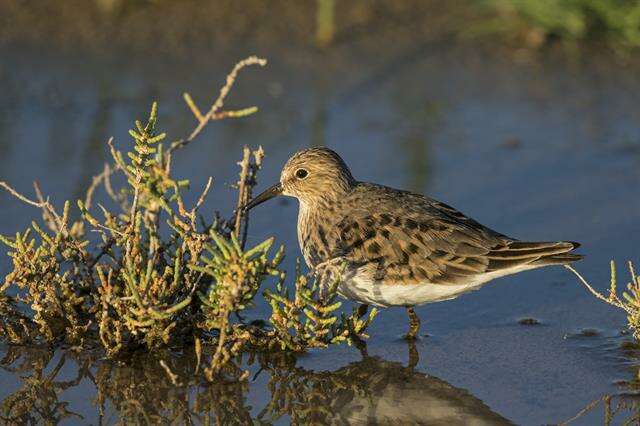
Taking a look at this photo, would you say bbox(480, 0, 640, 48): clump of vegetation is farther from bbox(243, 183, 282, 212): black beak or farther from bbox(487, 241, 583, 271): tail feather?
bbox(487, 241, 583, 271): tail feather

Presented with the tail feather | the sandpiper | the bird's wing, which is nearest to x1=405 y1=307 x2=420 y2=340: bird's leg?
the sandpiper

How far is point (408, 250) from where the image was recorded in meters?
6.73

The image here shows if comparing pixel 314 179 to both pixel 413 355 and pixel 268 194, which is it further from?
pixel 413 355

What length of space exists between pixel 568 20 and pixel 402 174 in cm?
280

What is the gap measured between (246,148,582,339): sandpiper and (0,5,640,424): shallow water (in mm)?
363

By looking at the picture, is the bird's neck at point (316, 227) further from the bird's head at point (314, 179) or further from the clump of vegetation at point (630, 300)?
the clump of vegetation at point (630, 300)

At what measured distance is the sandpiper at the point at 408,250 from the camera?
21.7 ft

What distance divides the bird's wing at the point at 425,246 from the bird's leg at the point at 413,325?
0.30 meters

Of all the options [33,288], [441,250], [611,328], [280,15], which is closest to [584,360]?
[611,328]

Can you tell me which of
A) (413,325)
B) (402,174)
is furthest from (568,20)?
(413,325)

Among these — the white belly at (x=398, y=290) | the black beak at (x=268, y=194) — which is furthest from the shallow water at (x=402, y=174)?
the black beak at (x=268, y=194)

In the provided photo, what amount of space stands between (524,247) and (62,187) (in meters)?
3.74

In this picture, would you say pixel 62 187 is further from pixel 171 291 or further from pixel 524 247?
pixel 524 247

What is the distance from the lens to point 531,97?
1052cm
